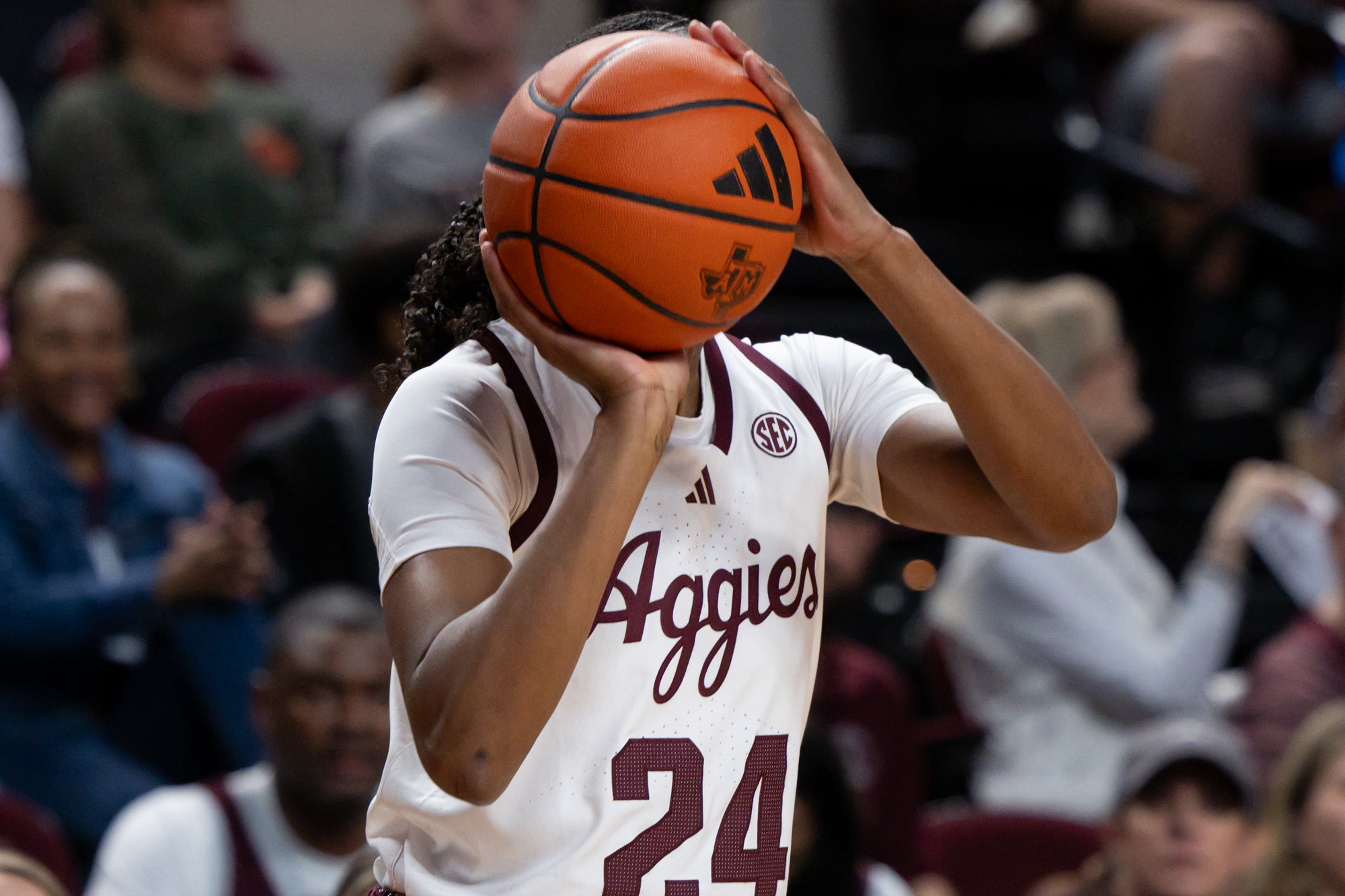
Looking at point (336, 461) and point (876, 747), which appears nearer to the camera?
point (336, 461)

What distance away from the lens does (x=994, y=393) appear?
1.96 meters

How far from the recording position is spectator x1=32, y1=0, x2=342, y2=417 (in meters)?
5.98

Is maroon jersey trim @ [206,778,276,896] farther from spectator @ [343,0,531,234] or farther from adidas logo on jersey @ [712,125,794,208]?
spectator @ [343,0,531,234]

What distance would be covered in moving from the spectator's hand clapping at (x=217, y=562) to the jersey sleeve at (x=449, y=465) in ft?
8.57

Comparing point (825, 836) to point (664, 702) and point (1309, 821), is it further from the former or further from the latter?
point (664, 702)

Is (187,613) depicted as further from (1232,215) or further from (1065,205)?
Answer: (1065,205)

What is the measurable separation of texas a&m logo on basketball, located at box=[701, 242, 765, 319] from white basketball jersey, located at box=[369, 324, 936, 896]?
0.20m

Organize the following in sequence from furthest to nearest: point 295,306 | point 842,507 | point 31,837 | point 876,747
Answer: point 295,306, point 842,507, point 876,747, point 31,837

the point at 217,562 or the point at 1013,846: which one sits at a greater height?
the point at 217,562

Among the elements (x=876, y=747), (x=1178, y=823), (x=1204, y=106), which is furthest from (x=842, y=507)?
(x=1204, y=106)

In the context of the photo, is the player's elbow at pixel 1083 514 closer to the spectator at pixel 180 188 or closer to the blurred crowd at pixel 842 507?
the blurred crowd at pixel 842 507

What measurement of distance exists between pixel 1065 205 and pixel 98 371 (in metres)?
4.76

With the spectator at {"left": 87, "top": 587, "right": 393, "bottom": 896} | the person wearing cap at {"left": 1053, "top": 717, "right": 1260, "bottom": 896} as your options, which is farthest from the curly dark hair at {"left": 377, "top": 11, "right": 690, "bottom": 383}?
the person wearing cap at {"left": 1053, "top": 717, "right": 1260, "bottom": 896}

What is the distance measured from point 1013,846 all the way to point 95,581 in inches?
99.0
